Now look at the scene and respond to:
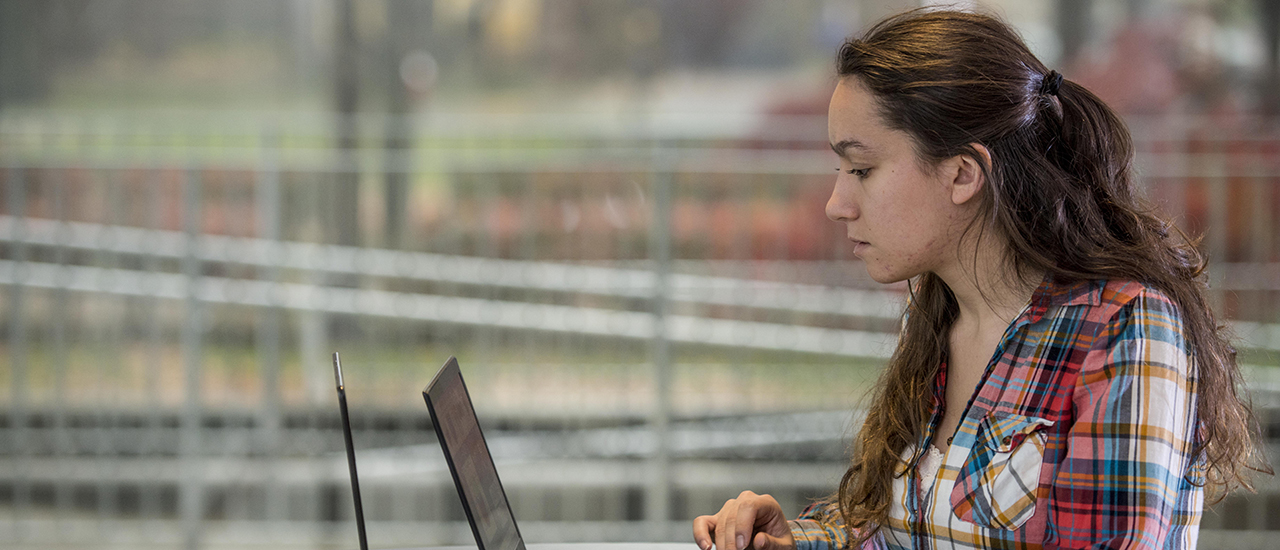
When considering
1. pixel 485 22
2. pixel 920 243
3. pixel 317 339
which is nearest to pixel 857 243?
pixel 920 243

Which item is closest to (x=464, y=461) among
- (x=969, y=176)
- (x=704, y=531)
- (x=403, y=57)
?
(x=704, y=531)

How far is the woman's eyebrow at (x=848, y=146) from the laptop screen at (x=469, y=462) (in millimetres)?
479

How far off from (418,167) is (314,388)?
809 millimetres

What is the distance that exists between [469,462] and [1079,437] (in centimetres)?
59

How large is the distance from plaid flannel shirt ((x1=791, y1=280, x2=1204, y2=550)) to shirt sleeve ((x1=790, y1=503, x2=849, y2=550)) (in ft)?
0.50

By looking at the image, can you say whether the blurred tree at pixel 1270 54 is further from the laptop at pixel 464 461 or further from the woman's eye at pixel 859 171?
the laptop at pixel 464 461

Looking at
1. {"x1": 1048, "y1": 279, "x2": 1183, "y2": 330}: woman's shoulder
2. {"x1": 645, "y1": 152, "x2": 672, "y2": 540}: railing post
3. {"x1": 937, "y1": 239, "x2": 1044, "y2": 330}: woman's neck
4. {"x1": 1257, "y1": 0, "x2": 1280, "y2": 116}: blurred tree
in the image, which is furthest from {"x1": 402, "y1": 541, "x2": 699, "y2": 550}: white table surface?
{"x1": 1257, "y1": 0, "x2": 1280, "y2": 116}: blurred tree

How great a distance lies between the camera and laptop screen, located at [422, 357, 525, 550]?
38.3 inches

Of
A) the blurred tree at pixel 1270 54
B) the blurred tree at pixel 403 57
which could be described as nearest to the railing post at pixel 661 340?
the blurred tree at pixel 403 57

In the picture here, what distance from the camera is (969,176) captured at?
1165mm

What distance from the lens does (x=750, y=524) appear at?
1.28 metres

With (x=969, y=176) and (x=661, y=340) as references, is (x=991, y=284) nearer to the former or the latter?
(x=969, y=176)

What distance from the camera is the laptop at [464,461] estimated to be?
974 millimetres

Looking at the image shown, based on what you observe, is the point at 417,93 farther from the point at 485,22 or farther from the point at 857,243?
the point at 857,243
